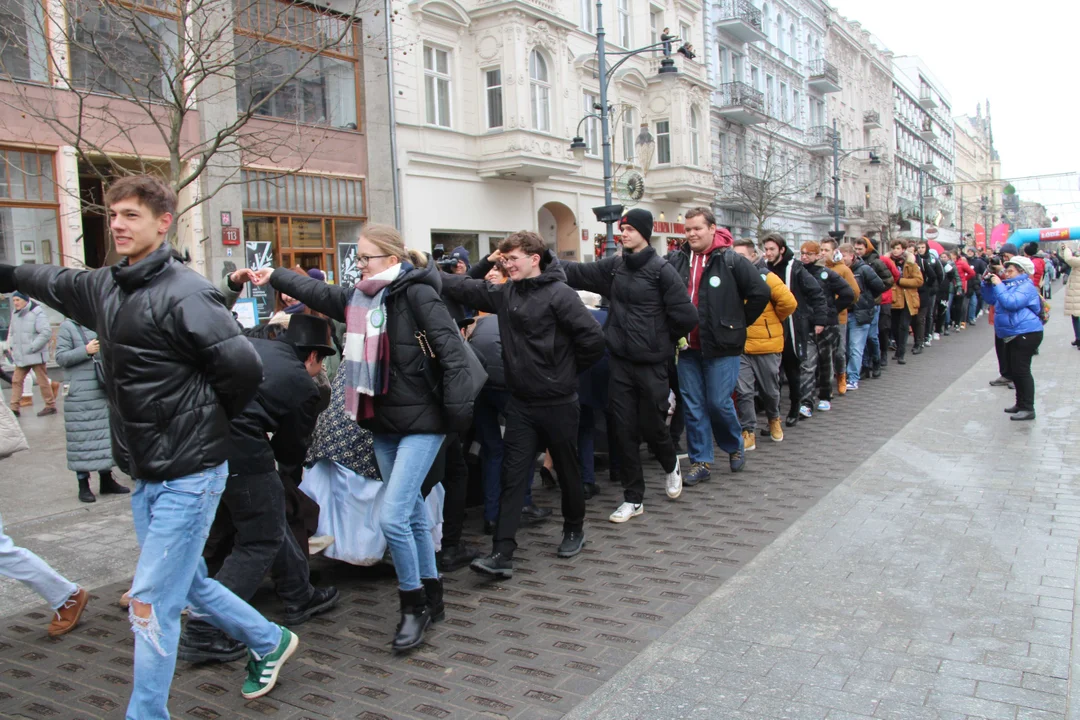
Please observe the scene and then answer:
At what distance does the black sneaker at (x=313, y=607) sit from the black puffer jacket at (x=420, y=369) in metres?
1.01

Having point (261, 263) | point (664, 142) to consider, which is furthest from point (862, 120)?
point (261, 263)

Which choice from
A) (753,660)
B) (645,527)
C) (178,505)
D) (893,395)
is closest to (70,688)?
(178,505)

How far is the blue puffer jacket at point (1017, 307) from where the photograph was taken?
9.10 meters

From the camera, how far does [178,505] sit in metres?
3.00

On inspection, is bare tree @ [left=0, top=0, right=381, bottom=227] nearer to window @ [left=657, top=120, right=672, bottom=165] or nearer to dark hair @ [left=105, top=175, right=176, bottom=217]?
dark hair @ [left=105, top=175, right=176, bottom=217]

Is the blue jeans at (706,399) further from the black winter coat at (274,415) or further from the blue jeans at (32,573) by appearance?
the blue jeans at (32,573)

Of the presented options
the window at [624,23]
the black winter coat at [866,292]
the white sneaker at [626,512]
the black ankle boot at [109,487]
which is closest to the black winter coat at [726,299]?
the white sneaker at [626,512]

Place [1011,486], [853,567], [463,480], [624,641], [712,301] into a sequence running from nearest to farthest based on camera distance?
[624,641] → [853,567] → [463,480] → [1011,486] → [712,301]

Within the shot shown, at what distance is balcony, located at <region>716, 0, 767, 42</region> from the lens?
36.3 meters

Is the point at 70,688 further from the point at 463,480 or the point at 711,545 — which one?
the point at 711,545

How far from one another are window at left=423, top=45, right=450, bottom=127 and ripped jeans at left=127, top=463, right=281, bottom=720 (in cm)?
2038

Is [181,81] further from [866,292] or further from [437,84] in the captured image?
[437,84]

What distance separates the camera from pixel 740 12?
3784cm

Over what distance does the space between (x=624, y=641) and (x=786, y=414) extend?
6692mm
